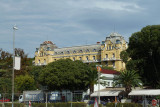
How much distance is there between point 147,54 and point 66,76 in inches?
739

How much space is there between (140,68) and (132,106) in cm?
2848

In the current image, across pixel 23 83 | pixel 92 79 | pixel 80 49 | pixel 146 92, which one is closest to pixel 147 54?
pixel 92 79

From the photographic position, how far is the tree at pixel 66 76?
2189 inches

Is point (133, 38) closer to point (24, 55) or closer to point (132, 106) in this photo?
point (132, 106)

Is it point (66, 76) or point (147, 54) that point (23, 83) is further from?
point (147, 54)

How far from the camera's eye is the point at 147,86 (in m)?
63.7

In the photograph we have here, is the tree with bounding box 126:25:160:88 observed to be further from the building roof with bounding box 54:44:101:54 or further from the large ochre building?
the building roof with bounding box 54:44:101:54

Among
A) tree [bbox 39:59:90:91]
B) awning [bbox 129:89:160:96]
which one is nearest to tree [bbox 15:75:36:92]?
tree [bbox 39:59:90:91]

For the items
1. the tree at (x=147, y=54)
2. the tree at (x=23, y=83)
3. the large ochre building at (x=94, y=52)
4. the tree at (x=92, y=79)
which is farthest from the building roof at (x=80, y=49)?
the tree at (x=92, y=79)

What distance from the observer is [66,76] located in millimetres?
55500

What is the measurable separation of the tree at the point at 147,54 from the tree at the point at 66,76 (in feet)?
34.4

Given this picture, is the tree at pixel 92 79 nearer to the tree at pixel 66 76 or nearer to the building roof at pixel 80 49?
the tree at pixel 66 76

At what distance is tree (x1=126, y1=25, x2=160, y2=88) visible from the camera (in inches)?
2352

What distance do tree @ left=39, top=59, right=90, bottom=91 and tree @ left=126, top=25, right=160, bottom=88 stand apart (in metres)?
10.5
